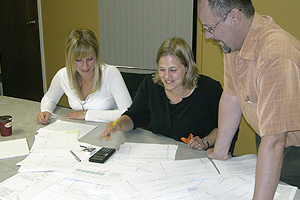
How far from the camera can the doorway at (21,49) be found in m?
4.51

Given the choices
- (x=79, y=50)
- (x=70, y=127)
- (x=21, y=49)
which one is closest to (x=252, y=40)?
(x=70, y=127)

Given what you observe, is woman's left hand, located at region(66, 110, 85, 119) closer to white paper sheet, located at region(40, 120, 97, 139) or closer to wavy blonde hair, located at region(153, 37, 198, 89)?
white paper sheet, located at region(40, 120, 97, 139)

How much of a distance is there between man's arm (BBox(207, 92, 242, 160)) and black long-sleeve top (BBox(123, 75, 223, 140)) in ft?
1.20

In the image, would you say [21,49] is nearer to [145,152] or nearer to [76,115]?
[76,115]

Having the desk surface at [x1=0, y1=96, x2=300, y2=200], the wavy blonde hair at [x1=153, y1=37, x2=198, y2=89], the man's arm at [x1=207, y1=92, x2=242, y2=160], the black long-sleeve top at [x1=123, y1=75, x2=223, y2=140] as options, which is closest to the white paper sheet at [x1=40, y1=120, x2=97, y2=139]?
the desk surface at [x1=0, y1=96, x2=300, y2=200]

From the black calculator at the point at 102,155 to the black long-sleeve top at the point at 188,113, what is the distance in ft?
1.25

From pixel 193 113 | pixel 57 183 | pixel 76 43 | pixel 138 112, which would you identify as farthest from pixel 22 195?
pixel 76 43

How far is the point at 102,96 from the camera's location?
90.7 inches

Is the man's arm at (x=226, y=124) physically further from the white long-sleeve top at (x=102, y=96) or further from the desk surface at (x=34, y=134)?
the white long-sleeve top at (x=102, y=96)

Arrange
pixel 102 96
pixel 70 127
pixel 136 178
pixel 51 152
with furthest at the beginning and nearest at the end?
pixel 102 96 → pixel 70 127 → pixel 51 152 → pixel 136 178

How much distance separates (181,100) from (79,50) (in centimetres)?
83

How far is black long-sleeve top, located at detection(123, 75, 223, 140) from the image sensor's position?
1.84 metres

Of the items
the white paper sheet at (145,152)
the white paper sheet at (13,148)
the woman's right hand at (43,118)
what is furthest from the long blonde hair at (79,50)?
the white paper sheet at (145,152)

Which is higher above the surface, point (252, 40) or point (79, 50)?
point (252, 40)
